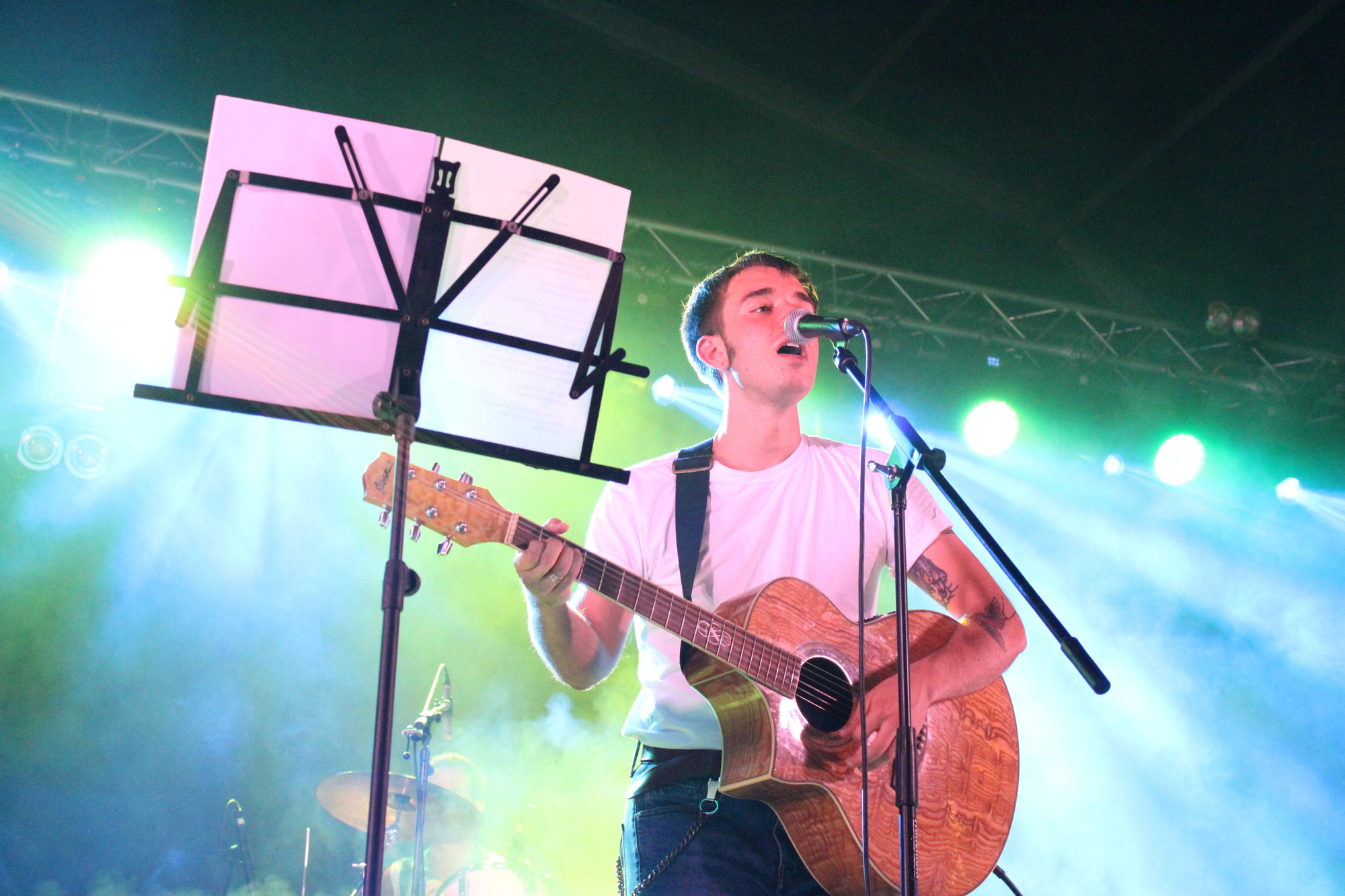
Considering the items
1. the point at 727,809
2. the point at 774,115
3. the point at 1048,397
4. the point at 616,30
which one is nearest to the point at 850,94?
the point at 774,115

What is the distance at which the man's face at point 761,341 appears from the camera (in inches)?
143

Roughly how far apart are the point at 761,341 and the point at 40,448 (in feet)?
20.7

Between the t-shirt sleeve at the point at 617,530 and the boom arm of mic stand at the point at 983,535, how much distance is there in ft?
3.27

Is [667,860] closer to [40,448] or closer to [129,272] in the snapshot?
[129,272]

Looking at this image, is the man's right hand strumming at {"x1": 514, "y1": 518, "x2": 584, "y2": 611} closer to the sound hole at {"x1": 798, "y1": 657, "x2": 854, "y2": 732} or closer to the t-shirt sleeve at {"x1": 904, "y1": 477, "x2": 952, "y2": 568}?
the sound hole at {"x1": 798, "y1": 657, "x2": 854, "y2": 732}

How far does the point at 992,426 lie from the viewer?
8.71m

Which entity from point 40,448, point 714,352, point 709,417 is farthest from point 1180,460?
point 40,448

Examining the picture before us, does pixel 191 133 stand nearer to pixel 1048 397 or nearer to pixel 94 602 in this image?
pixel 94 602

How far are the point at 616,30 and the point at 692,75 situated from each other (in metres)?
0.60

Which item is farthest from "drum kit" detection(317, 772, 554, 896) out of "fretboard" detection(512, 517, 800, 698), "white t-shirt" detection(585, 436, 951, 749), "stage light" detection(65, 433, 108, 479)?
"fretboard" detection(512, 517, 800, 698)

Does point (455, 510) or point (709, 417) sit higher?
point (709, 417)

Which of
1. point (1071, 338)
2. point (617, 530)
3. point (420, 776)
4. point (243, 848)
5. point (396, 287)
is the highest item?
point (1071, 338)

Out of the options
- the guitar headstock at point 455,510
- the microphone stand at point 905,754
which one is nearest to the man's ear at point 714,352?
the guitar headstock at point 455,510

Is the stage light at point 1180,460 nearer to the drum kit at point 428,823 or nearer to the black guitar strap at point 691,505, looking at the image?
the drum kit at point 428,823
